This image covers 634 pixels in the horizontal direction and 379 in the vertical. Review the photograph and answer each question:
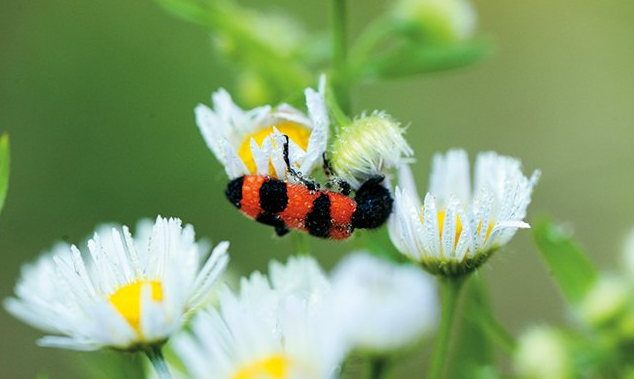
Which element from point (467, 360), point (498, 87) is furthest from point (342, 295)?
point (498, 87)

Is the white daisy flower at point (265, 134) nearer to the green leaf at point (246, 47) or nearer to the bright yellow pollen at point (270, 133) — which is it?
the bright yellow pollen at point (270, 133)

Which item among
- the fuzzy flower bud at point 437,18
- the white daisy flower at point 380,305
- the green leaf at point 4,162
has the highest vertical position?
the fuzzy flower bud at point 437,18

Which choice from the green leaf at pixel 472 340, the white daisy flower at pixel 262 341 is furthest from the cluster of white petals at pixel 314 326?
the green leaf at pixel 472 340

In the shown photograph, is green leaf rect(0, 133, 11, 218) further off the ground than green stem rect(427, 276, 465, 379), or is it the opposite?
green leaf rect(0, 133, 11, 218)

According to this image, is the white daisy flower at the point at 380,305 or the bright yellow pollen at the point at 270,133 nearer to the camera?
the white daisy flower at the point at 380,305

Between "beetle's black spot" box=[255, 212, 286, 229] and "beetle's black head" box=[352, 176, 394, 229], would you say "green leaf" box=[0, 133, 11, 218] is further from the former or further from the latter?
"beetle's black head" box=[352, 176, 394, 229]

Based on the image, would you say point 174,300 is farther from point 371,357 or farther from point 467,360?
point 467,360

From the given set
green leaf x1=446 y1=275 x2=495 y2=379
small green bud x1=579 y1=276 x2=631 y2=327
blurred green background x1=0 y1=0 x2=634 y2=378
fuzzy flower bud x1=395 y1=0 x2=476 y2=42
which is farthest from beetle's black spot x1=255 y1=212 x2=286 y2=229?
blurred green background x1=0 y1=0 x2=634 y2=378

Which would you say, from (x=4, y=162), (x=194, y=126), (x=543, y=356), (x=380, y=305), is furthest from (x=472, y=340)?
(x=194, y=126)
